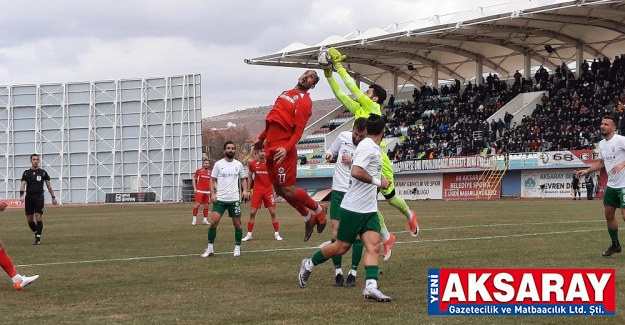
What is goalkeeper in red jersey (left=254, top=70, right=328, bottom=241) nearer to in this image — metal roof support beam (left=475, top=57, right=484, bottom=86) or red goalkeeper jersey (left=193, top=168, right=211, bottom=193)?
red goalkeeper jersey (left=193, top=168, right=211, bottom=193)

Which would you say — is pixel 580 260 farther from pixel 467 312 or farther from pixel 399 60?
pixel 399 60

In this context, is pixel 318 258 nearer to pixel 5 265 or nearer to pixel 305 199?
pixel 305 199

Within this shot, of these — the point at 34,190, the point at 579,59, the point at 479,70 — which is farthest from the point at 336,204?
the point at 479,70

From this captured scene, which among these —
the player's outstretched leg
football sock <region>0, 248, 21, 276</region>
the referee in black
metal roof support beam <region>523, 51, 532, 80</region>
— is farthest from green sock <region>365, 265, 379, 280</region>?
metal roof support beam <region>523, 51, 532, 80</region>

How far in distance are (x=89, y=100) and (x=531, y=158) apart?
1601 inches

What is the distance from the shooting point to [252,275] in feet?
39.7

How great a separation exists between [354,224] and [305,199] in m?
2.91

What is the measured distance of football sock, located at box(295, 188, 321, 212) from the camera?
40.6ft

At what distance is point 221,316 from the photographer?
838 cm

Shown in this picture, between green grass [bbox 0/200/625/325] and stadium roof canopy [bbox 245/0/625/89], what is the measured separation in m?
33.5

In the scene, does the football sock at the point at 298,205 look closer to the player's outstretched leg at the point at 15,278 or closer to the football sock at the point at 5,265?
the player's outstretched leg at the point at 15,278

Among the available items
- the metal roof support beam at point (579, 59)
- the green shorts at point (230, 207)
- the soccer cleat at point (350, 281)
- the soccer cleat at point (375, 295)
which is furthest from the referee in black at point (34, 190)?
the metal roof support beam at point (579, 59)

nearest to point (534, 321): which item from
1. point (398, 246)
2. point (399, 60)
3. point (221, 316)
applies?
point (221, 316)

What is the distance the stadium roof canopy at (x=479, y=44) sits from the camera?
53.0m
